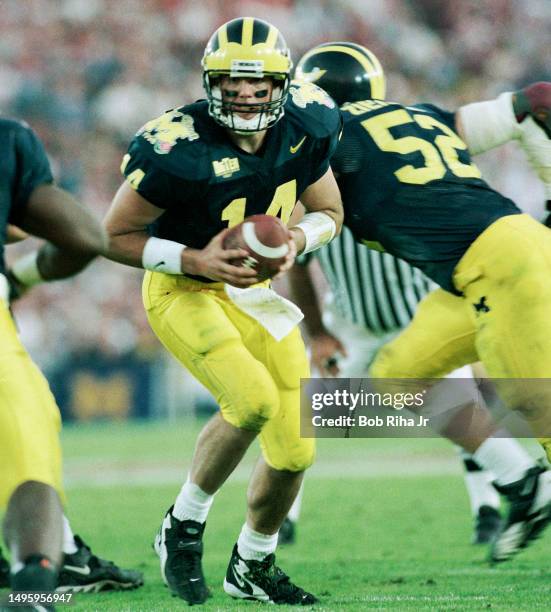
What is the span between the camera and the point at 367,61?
404cm

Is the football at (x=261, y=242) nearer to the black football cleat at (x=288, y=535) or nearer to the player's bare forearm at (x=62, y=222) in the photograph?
the player's bare forearm at (x=62, y=222)

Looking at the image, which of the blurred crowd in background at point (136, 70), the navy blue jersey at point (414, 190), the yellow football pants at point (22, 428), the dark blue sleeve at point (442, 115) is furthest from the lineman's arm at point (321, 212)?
the blurred crowd in background at point (136, 70)

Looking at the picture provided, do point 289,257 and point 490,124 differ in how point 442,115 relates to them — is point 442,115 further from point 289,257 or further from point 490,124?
point 289,257

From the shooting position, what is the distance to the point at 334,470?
7.38m

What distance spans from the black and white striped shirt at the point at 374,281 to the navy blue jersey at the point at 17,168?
2.63 meters

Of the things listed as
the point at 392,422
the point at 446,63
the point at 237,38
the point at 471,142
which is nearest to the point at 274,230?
the point at 237,38

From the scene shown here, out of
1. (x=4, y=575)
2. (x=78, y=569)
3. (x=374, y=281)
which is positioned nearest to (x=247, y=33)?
(x=78, y=569)

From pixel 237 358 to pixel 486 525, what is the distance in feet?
5.88

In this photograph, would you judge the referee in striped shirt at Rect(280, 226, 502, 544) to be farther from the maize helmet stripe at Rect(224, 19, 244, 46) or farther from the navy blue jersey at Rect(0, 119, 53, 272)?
the navy blue jersey at Rect(0, 119, 53, 272)

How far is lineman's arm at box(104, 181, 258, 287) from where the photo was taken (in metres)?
3.08

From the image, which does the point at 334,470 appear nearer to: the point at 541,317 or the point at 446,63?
the point at 541,317

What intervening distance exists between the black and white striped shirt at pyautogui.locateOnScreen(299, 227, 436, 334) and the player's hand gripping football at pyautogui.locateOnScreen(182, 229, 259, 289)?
1.89m

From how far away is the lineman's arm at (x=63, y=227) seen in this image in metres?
2.42

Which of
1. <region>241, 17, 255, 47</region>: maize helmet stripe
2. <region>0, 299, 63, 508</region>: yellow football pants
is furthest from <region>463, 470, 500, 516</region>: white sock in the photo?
<region>0, 299, 63, 508</region>: yellow football pants
